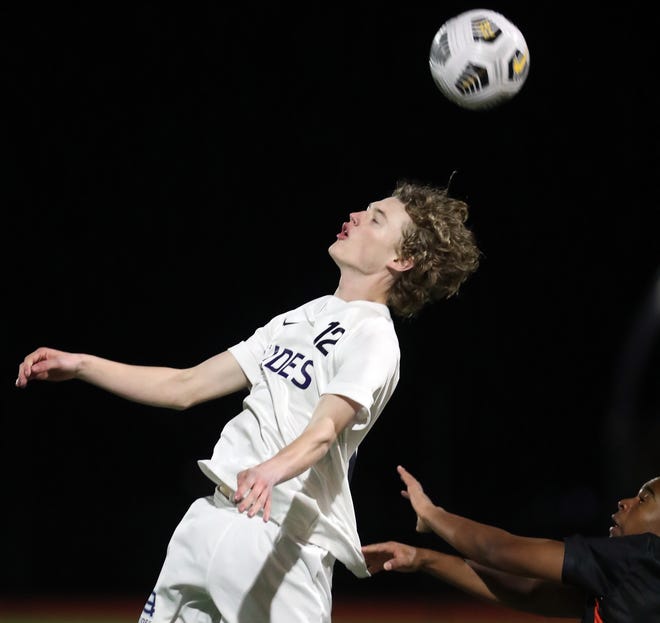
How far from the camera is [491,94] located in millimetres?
3807

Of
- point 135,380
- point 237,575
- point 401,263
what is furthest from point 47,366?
point 401,263

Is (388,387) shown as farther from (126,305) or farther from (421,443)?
(126,305)

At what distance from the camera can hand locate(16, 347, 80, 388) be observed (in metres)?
3.03

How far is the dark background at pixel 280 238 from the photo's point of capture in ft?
31.7

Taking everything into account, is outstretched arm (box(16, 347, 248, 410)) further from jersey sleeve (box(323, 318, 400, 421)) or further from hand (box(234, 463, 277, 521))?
hand (box(234, 463, 277, 521))

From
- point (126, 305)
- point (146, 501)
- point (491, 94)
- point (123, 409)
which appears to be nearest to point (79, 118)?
point (126, 305)

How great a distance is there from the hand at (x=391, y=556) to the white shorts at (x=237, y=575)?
34 cm

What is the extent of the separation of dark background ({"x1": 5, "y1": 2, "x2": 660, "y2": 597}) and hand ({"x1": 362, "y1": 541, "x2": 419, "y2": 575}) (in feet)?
19.6

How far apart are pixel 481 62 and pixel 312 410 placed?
5.40ft

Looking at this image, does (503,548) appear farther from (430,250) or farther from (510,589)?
(430,250)

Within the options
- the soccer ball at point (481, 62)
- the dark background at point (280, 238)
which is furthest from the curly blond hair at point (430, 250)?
the dark background at point (280, 238)

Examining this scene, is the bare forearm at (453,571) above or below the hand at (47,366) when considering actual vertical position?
below

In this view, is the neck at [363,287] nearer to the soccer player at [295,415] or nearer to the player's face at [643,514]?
the soccer player at [295,415]

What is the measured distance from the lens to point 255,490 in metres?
2.30
